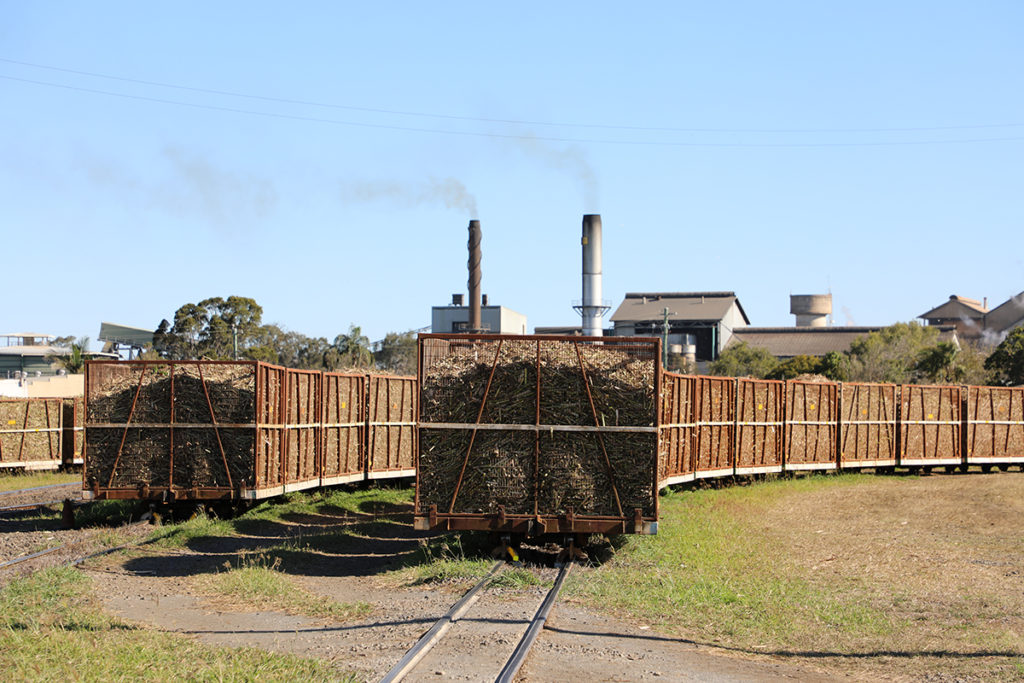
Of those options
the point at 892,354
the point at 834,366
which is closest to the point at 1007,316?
the point at 892,354

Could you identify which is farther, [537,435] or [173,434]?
[173,434]

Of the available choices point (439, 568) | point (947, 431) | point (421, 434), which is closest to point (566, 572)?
point (439, 568)

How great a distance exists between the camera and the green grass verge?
10.3m

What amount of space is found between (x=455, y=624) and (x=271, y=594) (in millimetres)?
2890

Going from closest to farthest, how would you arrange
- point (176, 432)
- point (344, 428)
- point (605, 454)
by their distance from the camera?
point (605, 454)
point (176, 432)
point (344, 428)

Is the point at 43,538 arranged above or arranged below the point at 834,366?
below

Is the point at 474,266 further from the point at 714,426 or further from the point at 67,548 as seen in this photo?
the point at 67,548

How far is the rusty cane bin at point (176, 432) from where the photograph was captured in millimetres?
17609

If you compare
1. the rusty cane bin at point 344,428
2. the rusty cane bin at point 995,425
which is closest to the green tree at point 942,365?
the rusty cane bin at point 995,425

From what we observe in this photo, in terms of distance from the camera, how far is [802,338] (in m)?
117

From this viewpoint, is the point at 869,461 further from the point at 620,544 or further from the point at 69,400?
the point at 69,400

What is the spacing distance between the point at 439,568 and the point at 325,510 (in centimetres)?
899

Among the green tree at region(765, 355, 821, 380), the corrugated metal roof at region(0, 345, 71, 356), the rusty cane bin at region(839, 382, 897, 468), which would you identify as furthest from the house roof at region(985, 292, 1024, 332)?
the corrugated metal roof at region(0, 345, 71, 356)

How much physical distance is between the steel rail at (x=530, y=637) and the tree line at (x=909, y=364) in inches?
2077
